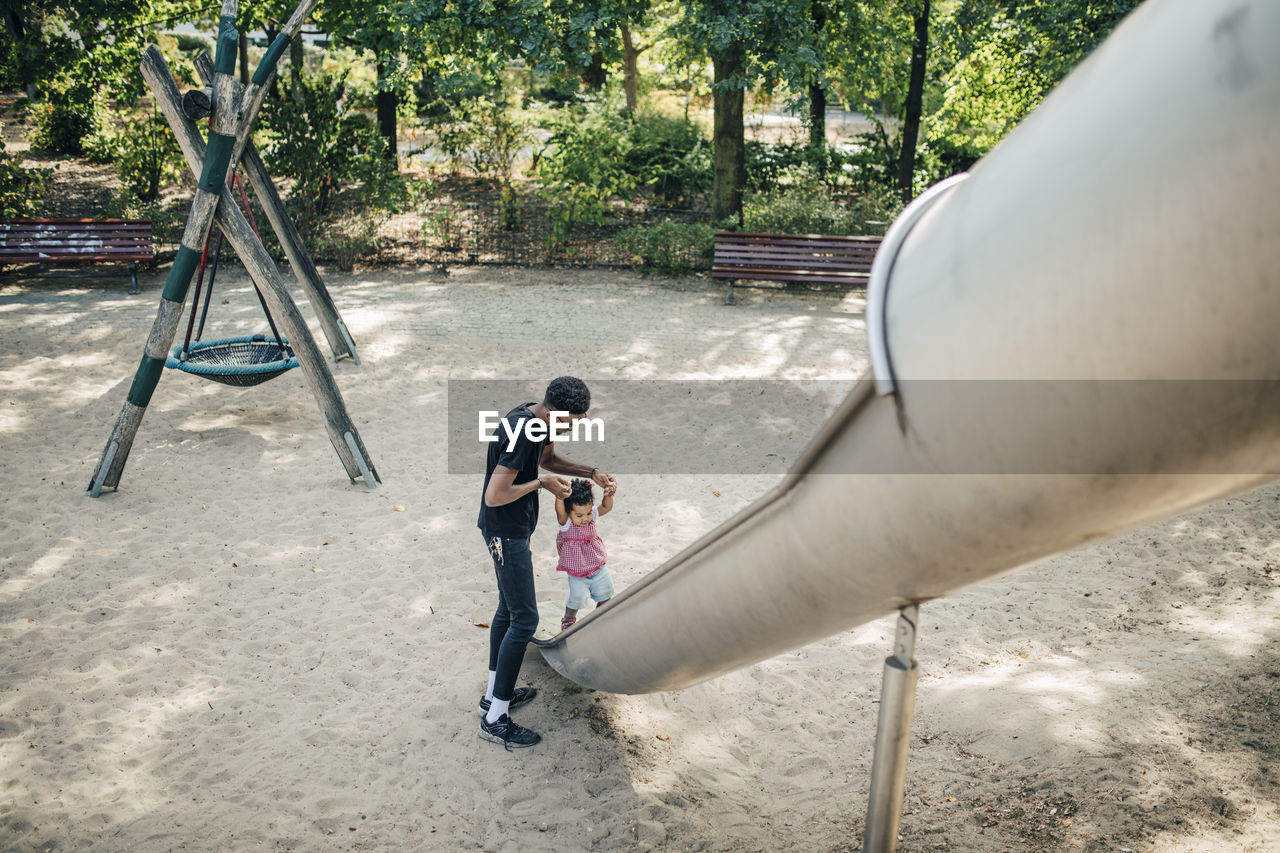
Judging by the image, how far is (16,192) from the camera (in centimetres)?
1352

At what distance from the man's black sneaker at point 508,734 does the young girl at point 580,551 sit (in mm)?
580

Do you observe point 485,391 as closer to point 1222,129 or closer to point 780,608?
point 780,608

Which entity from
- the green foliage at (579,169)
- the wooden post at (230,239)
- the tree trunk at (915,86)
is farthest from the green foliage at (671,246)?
the wooden post at (230,239)

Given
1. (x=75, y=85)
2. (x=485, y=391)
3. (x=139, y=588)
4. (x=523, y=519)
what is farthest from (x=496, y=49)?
(x=523, y=519)

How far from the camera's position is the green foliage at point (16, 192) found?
1337 cm

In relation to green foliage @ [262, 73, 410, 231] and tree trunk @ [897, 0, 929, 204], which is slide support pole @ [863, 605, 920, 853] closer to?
green foliage @ [262, 73, 410, 231]

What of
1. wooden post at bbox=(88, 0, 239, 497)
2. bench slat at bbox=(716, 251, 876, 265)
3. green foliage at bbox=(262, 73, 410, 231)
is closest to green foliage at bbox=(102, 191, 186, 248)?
green foliage at bbox=(262, 73, 410, 231)

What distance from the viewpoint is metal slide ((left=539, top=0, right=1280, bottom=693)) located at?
1206mm

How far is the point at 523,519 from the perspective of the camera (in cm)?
424

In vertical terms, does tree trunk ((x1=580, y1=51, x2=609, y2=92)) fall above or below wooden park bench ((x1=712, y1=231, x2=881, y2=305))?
above

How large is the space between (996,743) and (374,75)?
17.6m

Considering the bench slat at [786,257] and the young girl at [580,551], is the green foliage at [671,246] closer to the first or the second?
the bench slat at [786,257]

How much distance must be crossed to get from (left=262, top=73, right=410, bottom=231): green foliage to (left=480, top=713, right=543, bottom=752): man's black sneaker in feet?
38.3

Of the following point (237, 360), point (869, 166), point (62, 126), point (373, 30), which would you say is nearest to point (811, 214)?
point (869, 166)
